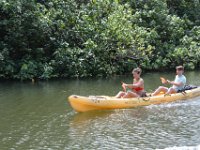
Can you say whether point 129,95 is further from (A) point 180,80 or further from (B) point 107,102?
(A) point 180,80

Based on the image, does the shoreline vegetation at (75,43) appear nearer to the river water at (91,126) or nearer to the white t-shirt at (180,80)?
the river water at (91,126)

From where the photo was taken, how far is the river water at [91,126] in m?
9.25

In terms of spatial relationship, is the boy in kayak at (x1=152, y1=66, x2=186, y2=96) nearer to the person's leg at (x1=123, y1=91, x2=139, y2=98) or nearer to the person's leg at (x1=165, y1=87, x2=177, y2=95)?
the person's leg at (x1=165, y1=87, x2=177, y2=95)

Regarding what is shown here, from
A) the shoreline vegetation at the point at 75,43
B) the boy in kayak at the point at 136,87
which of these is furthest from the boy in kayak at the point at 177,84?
the shoreline vegetation at the point at 75,43

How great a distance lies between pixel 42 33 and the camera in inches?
843

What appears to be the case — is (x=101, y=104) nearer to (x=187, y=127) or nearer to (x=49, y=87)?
(x=187, y=127)

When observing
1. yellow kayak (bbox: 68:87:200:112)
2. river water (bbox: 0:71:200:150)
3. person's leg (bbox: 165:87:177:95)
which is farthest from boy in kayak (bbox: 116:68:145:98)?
person's leg (bbox: 165:87:177:95)

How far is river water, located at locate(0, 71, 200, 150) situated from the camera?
364 inches

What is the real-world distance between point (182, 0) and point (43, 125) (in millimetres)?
22153

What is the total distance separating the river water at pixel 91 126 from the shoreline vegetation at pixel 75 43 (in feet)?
17.2

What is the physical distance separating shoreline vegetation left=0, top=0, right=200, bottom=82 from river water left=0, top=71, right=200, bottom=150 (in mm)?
5230

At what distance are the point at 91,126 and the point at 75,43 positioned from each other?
11.9 meters

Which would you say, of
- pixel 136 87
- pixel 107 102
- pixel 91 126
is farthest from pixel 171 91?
pixel 91 126

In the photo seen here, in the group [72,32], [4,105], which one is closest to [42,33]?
[72,32]
